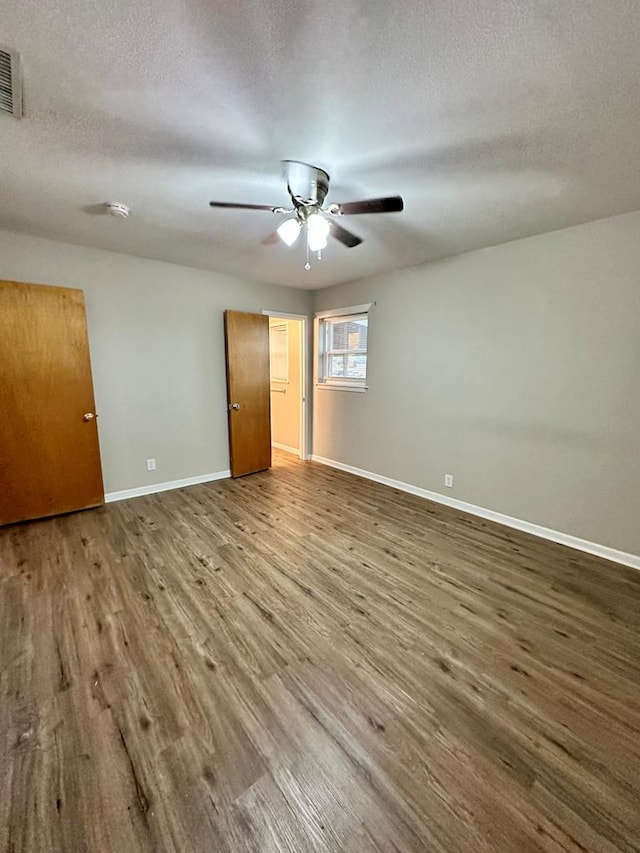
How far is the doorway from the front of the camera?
5.17 metres

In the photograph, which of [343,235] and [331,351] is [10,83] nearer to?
[343,235]

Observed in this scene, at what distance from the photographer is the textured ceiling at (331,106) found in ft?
3.60

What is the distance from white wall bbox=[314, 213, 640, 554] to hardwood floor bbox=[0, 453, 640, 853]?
1.87 ft

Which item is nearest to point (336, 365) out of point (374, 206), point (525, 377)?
point (525, 377)

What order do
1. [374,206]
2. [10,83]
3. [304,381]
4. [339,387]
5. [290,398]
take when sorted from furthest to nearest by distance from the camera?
[290,398] < [304,381] < [339,387] < [374,206] < [10,83]

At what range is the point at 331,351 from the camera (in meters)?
4.96

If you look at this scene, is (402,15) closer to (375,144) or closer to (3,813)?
(375,144)

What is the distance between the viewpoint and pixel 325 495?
392 cm

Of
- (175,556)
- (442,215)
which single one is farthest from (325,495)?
(442,215)

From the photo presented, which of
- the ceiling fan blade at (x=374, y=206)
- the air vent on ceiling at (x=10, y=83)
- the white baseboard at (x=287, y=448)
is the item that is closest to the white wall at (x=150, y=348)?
the white baseboard at (x=287, y=448)

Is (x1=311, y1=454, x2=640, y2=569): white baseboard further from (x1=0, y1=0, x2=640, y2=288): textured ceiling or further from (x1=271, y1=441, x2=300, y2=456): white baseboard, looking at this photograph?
(x1=0, y1=0, x2=640, y2=288): textured ceiling

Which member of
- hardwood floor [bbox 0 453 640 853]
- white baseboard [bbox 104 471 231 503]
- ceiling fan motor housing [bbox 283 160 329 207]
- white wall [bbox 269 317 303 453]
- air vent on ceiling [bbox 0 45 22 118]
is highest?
air vent on ceiling [bbox 0 45 22 118]

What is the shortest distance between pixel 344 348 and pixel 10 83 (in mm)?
3790

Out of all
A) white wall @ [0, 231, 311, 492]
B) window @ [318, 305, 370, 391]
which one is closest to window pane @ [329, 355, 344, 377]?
window @ [318, 305, 370, 391]
